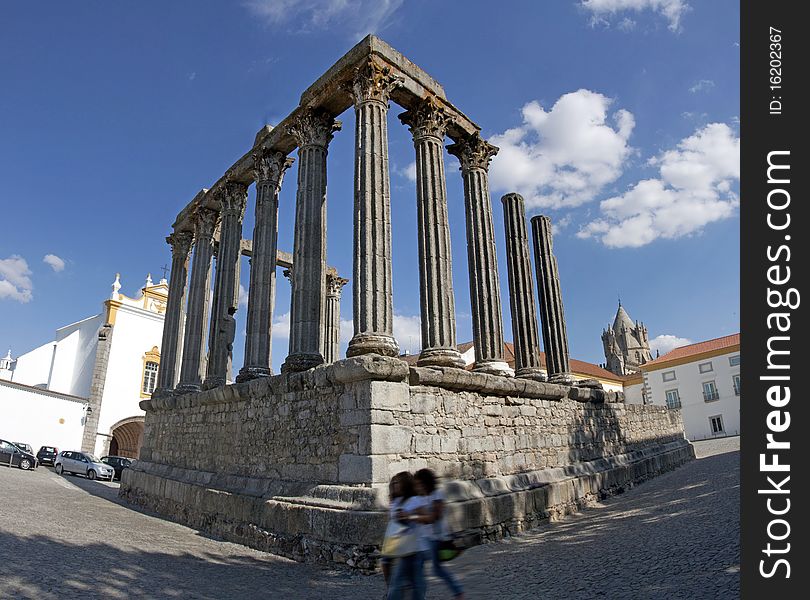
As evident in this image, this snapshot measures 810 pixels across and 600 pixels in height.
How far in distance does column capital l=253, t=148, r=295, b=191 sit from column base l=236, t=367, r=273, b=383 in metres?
4.79

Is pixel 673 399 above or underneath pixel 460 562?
above

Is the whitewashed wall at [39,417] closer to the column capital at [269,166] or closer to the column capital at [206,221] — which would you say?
the column capital at [206,221]

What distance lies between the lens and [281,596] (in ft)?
17.7

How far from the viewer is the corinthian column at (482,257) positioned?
10.6 m

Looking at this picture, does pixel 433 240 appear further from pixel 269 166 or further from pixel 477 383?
pixel 269 166

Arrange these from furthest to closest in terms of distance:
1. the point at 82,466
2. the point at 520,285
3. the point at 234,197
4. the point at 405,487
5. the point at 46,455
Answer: the point at 46,455 < the point at 82,466 < the point at 234,197 < the point at 520,285 < the point at 405,487

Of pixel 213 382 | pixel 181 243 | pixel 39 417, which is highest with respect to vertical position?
pixel 181 243

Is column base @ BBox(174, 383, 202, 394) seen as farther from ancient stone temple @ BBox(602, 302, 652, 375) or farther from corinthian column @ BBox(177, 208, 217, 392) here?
ancient stone temple @ BBox(602, 302, 652, 375)

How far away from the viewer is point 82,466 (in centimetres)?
2123

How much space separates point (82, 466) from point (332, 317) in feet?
42.5

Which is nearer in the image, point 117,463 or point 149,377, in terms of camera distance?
point 117,463

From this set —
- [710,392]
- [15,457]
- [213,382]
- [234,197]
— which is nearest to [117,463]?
[15,457]

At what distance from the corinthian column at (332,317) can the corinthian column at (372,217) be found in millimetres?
9693
